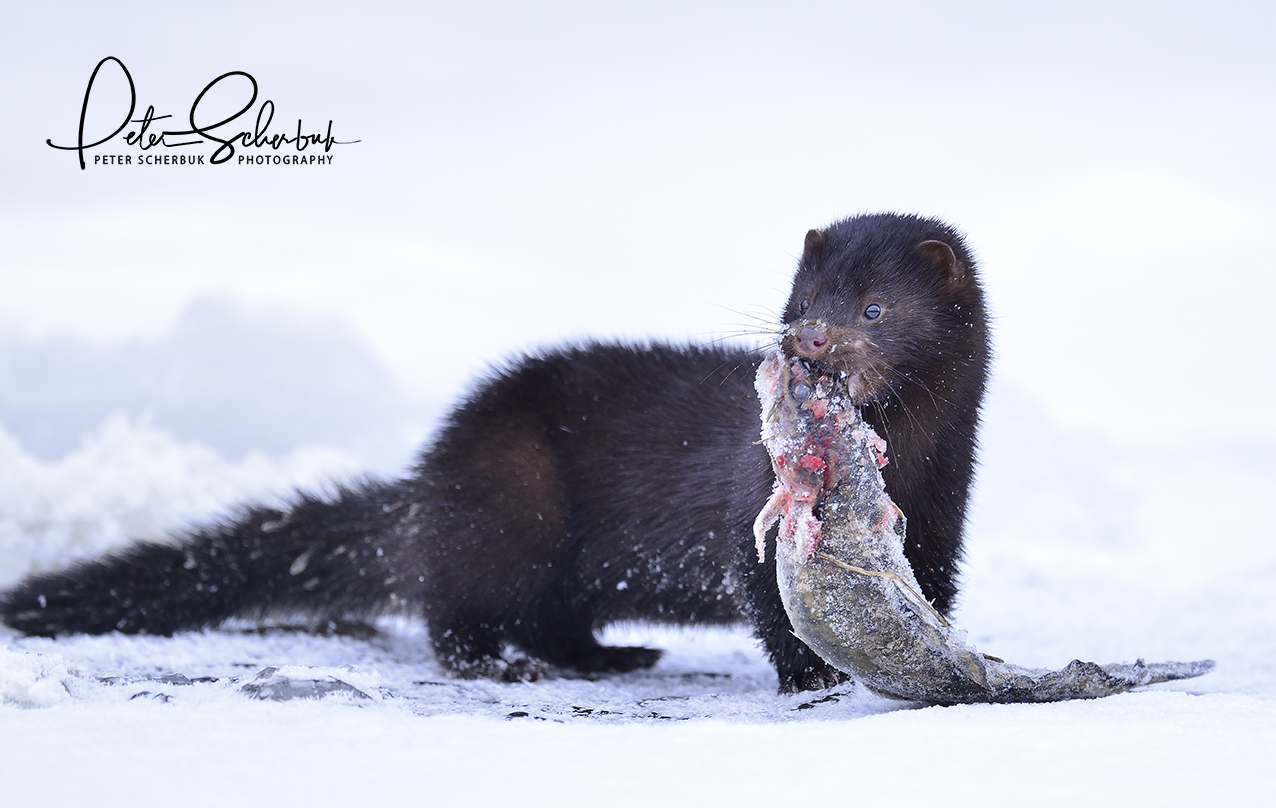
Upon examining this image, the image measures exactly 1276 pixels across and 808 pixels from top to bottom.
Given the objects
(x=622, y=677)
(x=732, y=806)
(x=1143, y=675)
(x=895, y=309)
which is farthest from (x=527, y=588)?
(x=732, y=806)

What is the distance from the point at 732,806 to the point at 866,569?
92 centimetres

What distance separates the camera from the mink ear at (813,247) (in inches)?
151

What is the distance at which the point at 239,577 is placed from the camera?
5203 mm

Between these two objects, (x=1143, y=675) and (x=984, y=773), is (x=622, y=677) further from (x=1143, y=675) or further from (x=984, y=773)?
(x=984, y=773)

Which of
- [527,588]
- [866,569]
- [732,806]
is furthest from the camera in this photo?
[527,588]

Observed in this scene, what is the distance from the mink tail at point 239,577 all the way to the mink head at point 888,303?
87.4 inches

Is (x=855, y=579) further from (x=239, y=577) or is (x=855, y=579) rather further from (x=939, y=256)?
(x=239, y=577)

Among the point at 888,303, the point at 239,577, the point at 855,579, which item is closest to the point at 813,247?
the point at 888,303

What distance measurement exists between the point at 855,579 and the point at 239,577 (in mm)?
3244

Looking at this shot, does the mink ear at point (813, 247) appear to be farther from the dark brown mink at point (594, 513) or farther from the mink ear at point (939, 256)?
the mink ear at point (939, 256)

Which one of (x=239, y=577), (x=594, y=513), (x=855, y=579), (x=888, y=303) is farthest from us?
(x=239, y=577)

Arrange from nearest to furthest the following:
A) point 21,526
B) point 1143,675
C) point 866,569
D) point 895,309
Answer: point 866,569 → point 1143,675 → point 895,309 → point 21,526

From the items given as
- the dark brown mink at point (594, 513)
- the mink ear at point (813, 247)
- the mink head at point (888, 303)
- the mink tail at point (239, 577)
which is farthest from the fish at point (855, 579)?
the mink tail at point (239, 577)

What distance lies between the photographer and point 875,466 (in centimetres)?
293
